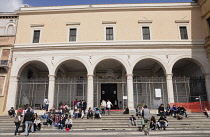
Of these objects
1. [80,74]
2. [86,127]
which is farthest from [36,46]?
[86,127]

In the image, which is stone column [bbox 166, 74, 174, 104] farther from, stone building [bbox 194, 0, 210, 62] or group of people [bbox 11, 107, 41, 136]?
group of people [bbox 11, 107, 41, 136]

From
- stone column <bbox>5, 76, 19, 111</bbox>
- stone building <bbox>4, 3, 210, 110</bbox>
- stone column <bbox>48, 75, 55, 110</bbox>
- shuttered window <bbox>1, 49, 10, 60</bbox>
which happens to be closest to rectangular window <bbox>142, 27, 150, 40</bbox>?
stone building <bbox>4, 3, 210, 110</bbox>

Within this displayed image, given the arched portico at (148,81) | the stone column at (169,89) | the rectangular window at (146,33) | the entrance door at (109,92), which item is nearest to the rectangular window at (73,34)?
the entrance door at (109,92)

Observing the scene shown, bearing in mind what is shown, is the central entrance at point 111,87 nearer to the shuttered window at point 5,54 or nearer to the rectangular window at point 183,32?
the rectangular window at point 183,32

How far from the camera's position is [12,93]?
1545 centimetres

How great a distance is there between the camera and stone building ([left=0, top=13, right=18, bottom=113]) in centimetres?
1573

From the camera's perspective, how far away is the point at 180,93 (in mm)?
18344

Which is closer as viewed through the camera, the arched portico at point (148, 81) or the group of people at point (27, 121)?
the group of people at point (27, 121)

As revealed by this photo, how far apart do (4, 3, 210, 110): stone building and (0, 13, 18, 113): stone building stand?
620 mm

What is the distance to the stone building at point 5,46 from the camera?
15728 millimetres

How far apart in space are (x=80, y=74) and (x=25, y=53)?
22.9ft

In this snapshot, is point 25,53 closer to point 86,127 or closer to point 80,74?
point 80,74

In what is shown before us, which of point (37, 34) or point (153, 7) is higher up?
point (153, 7)

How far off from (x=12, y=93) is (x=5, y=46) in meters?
5.08
